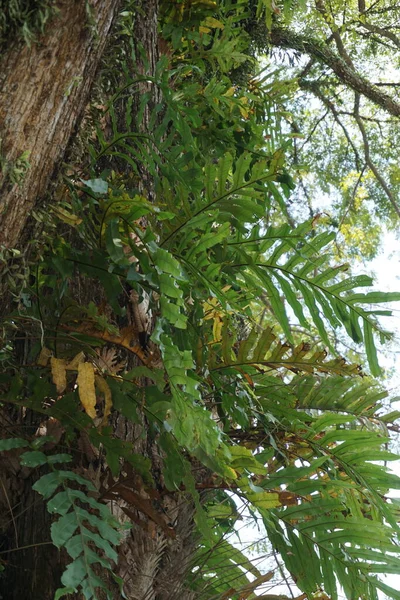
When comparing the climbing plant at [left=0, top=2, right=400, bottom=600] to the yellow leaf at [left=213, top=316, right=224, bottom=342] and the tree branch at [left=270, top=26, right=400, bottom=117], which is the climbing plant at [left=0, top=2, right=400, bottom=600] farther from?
the tree branch at [left=270, top=26, right=400, bottom=117]

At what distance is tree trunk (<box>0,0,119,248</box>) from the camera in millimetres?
674

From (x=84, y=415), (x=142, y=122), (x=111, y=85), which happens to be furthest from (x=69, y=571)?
(x=142, y=122)

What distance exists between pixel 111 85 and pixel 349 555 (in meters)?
0.78

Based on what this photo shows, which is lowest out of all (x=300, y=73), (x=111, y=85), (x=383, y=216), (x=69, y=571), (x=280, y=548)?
(x=69, y=571)

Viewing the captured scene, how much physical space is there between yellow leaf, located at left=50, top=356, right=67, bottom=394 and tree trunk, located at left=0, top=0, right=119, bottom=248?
209mm

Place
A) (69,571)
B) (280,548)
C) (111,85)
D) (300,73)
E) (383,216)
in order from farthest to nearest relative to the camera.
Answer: (383,216)
(300,73)
(111,85)
(280,548)
(69,571)

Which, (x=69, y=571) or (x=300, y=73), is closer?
(x=69, y=571)

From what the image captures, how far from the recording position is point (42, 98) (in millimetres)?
692

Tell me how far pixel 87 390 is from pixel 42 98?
35 centimetres

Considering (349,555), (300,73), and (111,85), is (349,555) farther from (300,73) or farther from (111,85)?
(300,73)

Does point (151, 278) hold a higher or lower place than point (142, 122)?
lower

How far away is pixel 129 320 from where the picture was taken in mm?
1107

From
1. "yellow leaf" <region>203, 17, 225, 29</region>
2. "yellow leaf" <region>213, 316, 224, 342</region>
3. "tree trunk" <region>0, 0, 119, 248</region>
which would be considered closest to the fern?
"tree trunk" <region>0, 0, 119, 248</region>

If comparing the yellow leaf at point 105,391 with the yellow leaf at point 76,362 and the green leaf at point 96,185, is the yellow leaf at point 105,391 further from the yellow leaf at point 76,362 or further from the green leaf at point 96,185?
the green leaf at point 96,185
